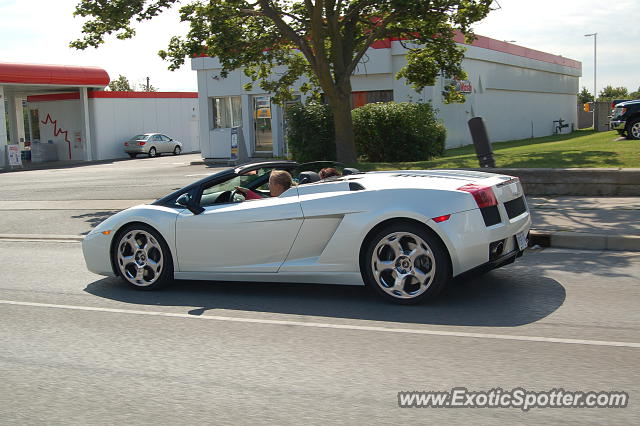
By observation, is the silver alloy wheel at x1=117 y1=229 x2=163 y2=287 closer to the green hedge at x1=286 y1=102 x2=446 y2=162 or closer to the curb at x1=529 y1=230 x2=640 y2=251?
the curb at x1=529 y1=230 x2=640 y2=251

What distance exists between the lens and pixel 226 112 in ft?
112

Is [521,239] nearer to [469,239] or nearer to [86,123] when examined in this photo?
[469,239]

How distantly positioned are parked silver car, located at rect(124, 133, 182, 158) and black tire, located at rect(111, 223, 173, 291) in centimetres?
3664

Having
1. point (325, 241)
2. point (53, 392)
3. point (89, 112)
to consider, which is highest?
point (89, 112)

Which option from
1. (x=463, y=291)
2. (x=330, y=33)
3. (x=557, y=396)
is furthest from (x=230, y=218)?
(x=330, y=33)

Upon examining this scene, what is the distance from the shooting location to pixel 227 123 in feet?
112

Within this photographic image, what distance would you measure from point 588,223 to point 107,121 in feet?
126

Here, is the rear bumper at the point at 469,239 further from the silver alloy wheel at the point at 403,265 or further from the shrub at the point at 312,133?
the shrub at the point at 312,133

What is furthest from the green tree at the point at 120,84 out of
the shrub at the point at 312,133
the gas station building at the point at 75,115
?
the shrub at the point at 312,133

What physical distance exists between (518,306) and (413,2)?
443 inches

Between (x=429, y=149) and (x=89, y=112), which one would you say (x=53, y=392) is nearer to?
(x=429, y=149)

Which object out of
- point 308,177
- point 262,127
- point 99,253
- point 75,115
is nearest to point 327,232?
point 308,177

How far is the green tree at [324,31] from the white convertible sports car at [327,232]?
10306 millimetres

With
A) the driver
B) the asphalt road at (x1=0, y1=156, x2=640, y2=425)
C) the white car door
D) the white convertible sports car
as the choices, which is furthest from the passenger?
the asphalt road at (x1=0, y1=156, x2=640, y2=425)
